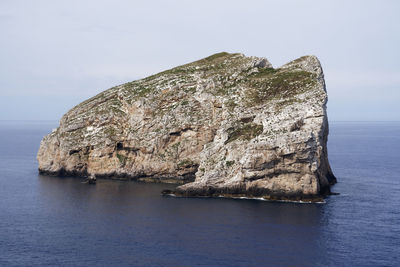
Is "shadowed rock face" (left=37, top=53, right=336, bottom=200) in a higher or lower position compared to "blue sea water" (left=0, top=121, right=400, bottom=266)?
higher

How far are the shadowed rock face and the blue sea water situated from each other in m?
5.64

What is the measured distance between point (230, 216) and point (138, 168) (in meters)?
40.8

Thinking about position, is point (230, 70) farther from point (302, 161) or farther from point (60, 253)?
point (60, 253)

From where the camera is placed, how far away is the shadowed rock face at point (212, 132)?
288ft

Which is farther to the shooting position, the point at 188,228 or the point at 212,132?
the point at 212,132

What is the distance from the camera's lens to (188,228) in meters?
71.0

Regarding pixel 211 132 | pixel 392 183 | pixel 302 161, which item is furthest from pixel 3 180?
pixel 392 183

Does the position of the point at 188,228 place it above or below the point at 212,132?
below

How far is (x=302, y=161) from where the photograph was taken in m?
86.3

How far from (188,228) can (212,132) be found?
40.1 meters

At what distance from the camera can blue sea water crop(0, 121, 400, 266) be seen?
59.2 m

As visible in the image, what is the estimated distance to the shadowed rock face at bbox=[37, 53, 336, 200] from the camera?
8781 centimetres

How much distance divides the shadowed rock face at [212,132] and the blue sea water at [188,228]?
564 centimetres

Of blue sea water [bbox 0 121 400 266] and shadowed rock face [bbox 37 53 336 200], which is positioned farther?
shadowed rock face [bbox 37 53 336 200]
